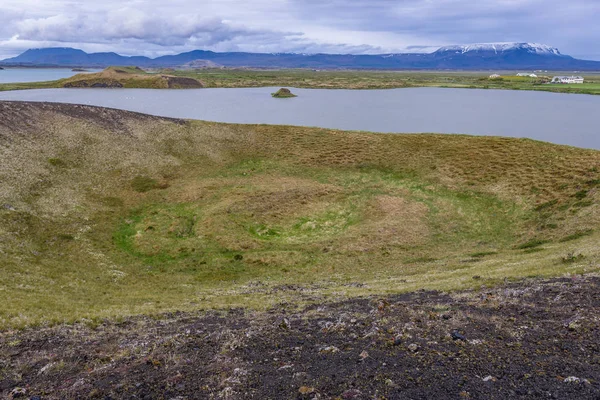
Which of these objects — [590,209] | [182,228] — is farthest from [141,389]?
[590,209]

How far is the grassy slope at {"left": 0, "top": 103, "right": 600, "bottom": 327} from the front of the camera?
2875 centimetres

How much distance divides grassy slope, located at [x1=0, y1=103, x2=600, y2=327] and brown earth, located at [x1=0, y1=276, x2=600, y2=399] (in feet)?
15.6

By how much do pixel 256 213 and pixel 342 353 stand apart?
110 ft

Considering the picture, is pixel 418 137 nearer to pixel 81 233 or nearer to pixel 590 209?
pixel 590 209

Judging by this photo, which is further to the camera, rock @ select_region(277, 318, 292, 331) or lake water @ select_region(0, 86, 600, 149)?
lake water @ select_region(0, 86, 600, 149)

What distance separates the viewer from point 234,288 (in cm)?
3075

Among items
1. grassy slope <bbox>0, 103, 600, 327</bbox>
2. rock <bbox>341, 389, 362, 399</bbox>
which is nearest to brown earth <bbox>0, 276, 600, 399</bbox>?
rock <bbox>341, 389, 362, 399</bbox>

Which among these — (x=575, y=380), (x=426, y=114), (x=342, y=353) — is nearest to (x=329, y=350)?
(x=342, y=353)

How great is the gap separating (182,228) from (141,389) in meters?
32.0

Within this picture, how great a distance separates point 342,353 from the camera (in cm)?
1509

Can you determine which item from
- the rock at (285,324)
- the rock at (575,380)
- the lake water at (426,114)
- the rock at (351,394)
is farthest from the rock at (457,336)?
the lake water at (426,114)

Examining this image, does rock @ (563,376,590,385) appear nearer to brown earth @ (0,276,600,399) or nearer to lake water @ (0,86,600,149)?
brown earth @ (0,276,600,399)

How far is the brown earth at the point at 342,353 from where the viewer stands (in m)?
12.6

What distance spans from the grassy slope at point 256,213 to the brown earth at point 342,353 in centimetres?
476
